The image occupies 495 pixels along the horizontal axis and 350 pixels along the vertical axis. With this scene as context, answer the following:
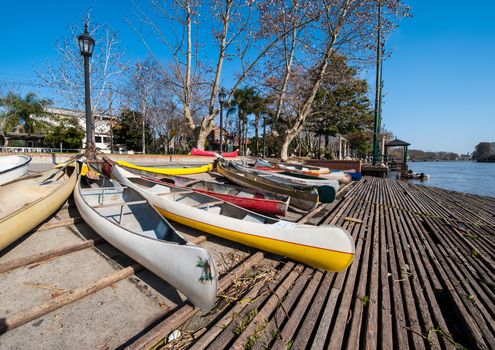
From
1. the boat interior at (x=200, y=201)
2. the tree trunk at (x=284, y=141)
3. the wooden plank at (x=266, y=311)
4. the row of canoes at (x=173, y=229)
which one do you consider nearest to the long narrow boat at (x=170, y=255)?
the row of canoes at (x=173, y=229)

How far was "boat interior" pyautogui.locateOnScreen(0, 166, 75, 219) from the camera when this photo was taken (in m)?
4.04

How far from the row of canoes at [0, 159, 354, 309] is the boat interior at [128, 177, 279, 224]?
0.06 ft

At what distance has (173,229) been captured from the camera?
274 centimetres

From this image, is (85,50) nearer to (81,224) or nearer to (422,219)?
(81,224)

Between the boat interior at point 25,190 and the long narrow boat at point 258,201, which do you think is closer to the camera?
the boat interior at point 25,190

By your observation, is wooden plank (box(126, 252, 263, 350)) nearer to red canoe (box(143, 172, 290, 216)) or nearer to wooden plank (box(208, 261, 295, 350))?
wooden plank (box(208, 261, 295, 350))

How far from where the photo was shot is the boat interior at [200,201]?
161 inches

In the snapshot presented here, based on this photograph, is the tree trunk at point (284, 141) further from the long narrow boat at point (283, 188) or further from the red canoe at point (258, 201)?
the red canoe at point (258, 201)

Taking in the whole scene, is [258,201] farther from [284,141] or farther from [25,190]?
[284,141]

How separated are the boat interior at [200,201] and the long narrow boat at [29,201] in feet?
5.23

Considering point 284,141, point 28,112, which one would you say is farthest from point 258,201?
point 28,112

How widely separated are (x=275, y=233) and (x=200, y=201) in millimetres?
2234

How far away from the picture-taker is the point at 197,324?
83.7 inches

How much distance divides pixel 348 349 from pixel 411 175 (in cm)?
2941
